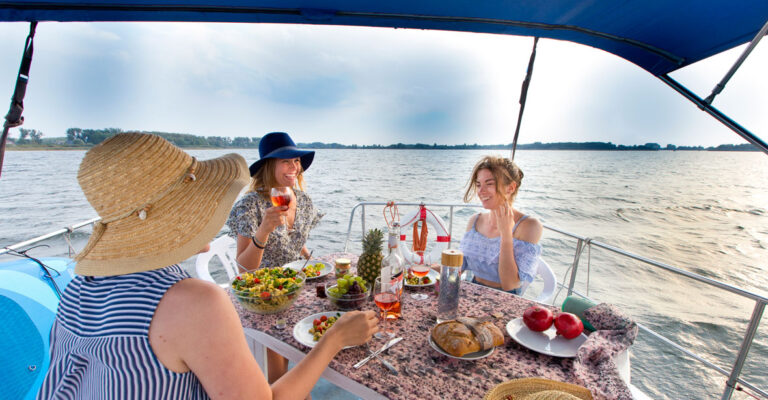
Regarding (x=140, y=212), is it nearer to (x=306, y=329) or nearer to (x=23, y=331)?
(x=306, y=329)

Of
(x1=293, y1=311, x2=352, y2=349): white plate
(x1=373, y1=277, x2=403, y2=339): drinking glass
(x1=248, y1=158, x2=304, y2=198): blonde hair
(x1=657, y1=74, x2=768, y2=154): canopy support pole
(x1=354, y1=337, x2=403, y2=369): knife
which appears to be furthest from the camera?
(x1=248, y1=158, x2=304, y2=198): blonde hair

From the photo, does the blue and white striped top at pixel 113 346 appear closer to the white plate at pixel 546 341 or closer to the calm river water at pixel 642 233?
the white plate at pixel 546 341

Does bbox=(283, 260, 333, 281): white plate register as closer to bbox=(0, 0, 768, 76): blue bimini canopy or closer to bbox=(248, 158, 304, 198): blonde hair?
bbox=(248, 158, 304, 198): blonde hair

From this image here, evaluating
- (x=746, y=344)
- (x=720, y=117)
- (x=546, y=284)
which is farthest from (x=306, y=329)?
(x=746, y=344)

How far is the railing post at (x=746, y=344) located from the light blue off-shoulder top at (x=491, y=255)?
1.03m

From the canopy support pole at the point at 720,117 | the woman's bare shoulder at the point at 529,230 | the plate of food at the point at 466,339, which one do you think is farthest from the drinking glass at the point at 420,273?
the canopy support pole at the point at 720,117

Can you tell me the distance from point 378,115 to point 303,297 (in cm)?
2923

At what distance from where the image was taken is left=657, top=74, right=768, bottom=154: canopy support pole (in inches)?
57.4

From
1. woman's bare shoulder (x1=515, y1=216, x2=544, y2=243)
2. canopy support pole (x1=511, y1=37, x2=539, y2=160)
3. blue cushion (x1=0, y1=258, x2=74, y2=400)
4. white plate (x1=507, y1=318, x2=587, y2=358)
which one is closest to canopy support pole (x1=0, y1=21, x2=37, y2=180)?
blue cushion (x1=0, y1=258, x2=74, y2=400)

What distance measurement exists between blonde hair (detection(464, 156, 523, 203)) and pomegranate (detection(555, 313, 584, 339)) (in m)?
1.19

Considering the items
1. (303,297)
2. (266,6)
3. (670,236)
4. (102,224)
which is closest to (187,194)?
(102,224)

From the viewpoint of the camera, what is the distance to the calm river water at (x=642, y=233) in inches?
229

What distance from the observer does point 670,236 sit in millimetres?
15242

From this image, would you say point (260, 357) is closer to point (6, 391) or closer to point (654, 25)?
point (6, 391)
